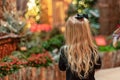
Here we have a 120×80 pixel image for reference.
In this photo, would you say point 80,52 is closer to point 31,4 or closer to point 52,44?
point 31,4

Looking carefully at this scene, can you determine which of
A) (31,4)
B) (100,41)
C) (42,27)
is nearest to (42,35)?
(42,27)

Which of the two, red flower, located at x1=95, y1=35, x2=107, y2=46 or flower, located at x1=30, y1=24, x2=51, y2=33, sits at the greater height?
flower, located at x1=30, y1=24, x2=51, y2=33

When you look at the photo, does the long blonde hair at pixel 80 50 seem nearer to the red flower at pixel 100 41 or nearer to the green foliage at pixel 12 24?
the green foliage at pixel 12 24

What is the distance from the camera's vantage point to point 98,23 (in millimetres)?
9477

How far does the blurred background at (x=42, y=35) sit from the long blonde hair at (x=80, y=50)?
1.58 meters

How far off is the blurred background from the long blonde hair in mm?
1582

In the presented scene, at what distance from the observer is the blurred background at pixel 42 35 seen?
5477 mm

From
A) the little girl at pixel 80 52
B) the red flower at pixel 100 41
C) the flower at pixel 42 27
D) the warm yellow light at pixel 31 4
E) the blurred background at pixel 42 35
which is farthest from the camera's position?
the flower at pixel 42 27

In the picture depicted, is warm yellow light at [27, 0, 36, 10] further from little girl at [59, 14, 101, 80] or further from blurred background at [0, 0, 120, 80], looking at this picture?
little girl at [59, 14, 101, 80]

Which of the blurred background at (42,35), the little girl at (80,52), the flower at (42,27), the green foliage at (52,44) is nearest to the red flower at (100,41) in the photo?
the blurred background at (42,35)

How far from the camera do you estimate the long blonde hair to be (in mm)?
3816

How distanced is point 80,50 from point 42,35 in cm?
574

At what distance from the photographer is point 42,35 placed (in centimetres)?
955

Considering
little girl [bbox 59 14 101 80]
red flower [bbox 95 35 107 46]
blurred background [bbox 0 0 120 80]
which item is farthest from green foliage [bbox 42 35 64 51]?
little girl [bbox 59 14 101 80]
